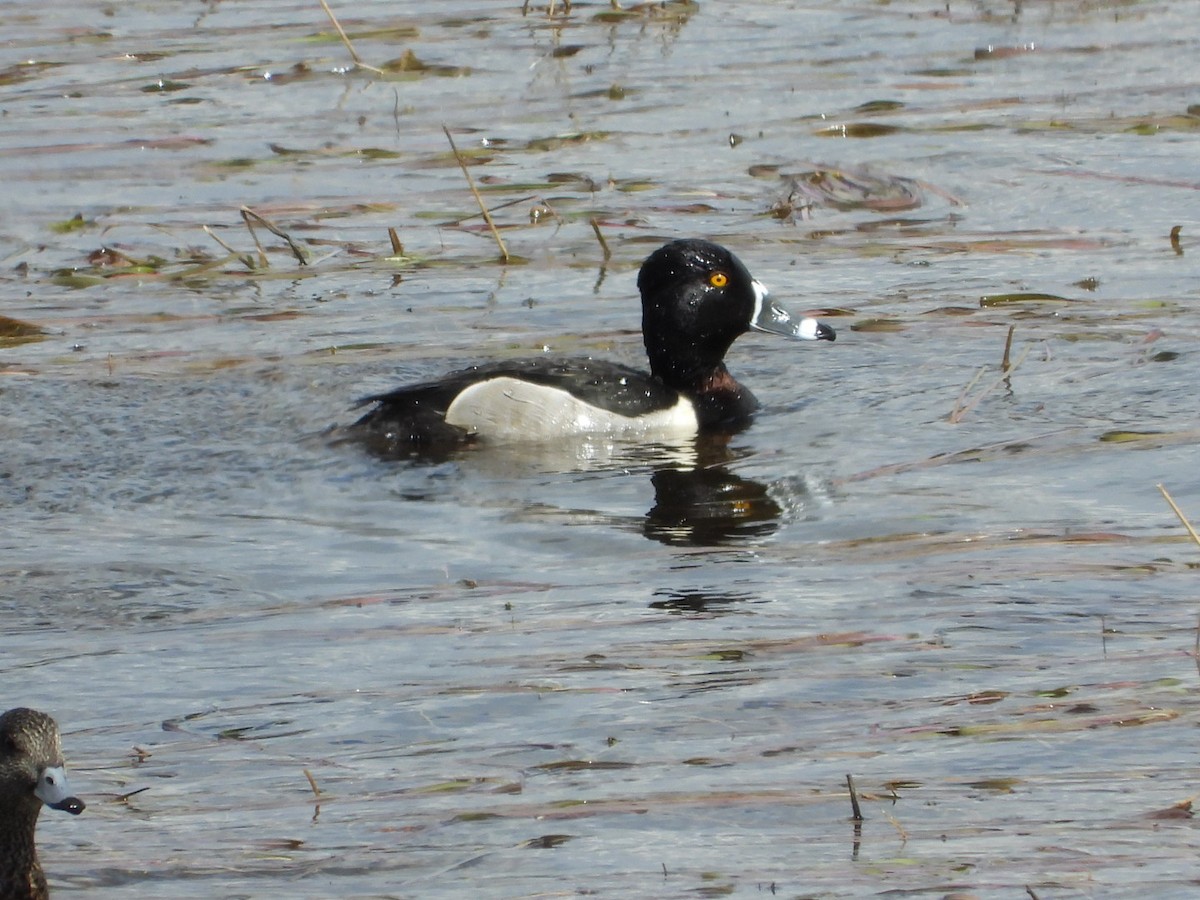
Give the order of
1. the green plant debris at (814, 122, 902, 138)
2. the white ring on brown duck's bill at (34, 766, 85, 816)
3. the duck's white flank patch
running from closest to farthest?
the white ring on brown duck's bill at (34, 766, 85, 816), the duck's white flank patch, the green plant debris at (814, 122, 902, 138)

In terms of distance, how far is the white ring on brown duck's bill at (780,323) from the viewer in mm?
9875

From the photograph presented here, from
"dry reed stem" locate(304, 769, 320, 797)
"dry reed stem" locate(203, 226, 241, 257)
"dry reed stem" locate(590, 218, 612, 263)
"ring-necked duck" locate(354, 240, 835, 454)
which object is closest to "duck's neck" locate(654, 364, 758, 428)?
"ring-necked duck" locate(354, 240, 835, 454)

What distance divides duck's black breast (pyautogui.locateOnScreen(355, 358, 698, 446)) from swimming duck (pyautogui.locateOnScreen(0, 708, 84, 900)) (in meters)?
4.48

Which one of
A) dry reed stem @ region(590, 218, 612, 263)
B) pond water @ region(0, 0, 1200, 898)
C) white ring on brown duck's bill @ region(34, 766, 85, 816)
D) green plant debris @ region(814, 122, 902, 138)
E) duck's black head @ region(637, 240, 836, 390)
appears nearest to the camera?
white ring on brown duck's bill @ region(34, 766, 85, 816)

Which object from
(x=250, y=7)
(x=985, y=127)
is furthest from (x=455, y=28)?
(x=985, y=127)

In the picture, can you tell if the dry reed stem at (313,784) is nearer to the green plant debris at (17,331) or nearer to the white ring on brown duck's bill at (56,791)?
the white ring on brown duck's bill at (56,791)

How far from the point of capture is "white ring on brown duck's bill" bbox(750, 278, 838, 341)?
9.88 meters

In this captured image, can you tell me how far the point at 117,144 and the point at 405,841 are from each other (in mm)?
10199

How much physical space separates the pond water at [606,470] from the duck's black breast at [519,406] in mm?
167

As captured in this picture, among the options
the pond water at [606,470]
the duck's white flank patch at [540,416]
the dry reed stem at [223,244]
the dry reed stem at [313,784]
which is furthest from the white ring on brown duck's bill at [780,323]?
the dry reed stem at [313,784]

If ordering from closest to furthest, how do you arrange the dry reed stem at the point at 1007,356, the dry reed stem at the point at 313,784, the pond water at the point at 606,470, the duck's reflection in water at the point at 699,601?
1. the pond water at the point at 606,470
2. the dry reed stem at the point at 313,784
3. the duck's reflection in water at the point at 699,601
4. the dry reed stem at the point at 1007,356

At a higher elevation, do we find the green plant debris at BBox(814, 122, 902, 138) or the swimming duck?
the green plant debris at BBox(814, 122, 902, 138)

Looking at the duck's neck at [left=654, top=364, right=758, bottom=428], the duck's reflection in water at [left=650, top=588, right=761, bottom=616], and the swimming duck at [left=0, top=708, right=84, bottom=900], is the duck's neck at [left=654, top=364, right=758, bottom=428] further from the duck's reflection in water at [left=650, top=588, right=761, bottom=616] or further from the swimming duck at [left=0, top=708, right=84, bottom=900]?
the swimming duck at [left=0, top=708, right=84, bottom=900]

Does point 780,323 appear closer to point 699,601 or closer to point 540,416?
point 540,416
